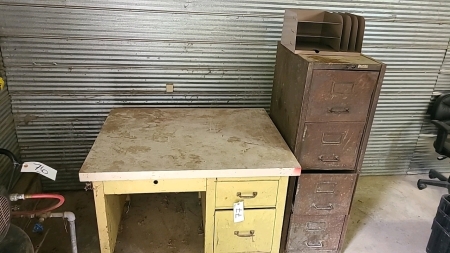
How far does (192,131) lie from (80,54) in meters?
0.93

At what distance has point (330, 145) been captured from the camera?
183 centimetres

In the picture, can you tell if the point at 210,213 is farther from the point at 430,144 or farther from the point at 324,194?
the point at 430,144

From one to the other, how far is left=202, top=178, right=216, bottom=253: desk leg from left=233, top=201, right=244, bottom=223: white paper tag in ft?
0.36

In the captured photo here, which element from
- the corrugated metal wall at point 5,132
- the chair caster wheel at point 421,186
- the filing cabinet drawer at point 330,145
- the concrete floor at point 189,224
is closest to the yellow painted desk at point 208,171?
the filing cabinet drawer at point 330,145

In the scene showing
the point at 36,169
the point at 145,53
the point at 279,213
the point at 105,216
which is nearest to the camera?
the point at 36,169

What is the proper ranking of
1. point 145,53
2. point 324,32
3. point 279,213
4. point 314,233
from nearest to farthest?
1. point 279,213
2. point 314,233
3. point 324,32
4. point 145,53

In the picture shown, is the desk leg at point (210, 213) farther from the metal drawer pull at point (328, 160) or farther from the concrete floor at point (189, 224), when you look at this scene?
the metal drawer pull at point (328, 160)

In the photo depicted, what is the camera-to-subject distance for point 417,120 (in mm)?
2922

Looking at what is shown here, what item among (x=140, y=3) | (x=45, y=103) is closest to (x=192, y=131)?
(x=140, y=3)

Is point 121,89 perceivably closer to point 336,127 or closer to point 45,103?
point 45,103

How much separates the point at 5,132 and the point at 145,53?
40.8 inches

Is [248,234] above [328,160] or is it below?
below

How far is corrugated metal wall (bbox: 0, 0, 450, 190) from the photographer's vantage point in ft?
7.11

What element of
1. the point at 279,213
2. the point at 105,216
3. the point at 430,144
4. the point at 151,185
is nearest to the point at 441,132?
the point at 430,144
